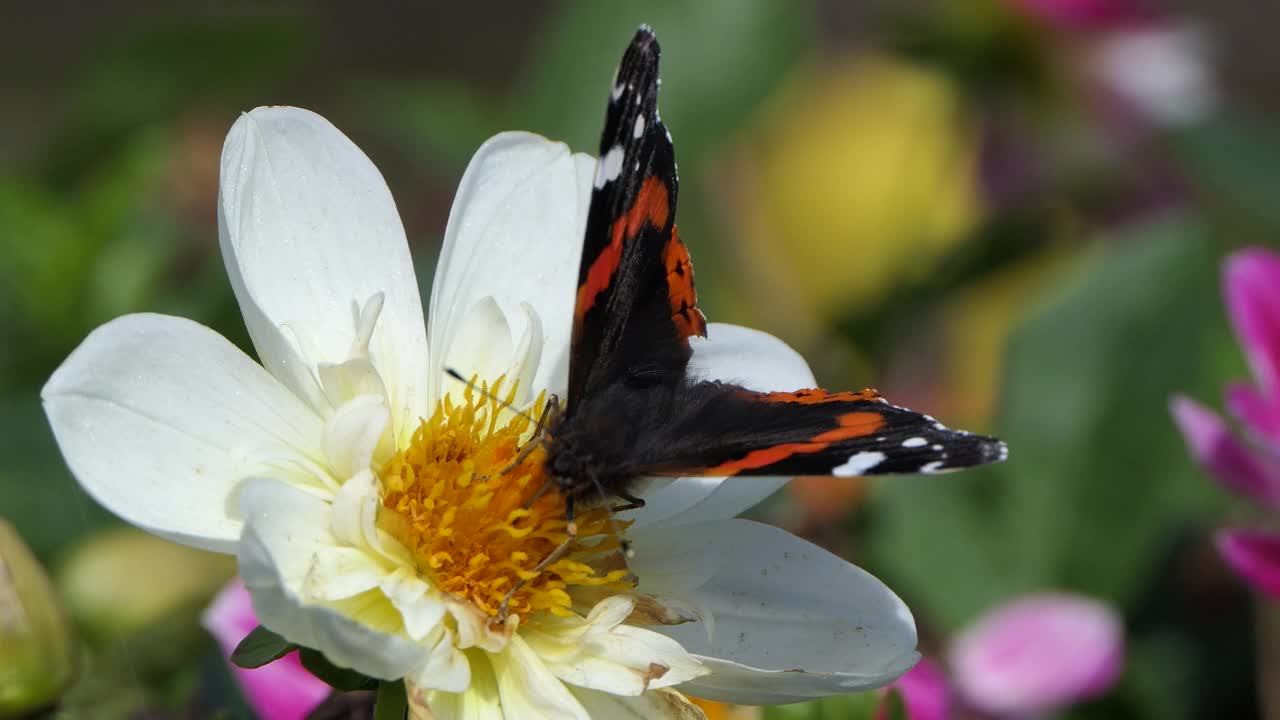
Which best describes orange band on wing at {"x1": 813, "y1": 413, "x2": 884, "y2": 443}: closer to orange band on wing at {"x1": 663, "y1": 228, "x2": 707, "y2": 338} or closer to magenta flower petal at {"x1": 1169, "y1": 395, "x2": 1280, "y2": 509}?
orange band on wing at {"x1": 663, "y1": 228, "x2": 707, "y2": 338}

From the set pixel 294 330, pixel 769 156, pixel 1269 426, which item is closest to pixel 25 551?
pixel 294 330

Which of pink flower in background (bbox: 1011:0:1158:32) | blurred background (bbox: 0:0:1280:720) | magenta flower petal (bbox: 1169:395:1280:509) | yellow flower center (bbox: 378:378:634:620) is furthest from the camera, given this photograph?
pink flower in background (bbox: 1011:0:1158:32)

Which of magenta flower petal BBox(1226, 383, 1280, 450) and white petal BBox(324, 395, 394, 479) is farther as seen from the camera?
magenta flower petal BBox(1226, 383, 1280, 450)

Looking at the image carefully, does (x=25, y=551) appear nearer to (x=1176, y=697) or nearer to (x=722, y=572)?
(x=722, y=572)

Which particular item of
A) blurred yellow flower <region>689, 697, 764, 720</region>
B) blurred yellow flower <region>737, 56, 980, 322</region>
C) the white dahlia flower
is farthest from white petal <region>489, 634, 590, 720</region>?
blurred yellow flower <region>737, 56, 980, 322</region>

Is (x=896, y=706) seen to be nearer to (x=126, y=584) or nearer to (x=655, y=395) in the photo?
(x=655, y=395)

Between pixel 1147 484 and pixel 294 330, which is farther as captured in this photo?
pixel 1147 484

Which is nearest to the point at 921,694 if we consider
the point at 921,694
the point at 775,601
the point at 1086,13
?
the point at 921,694
